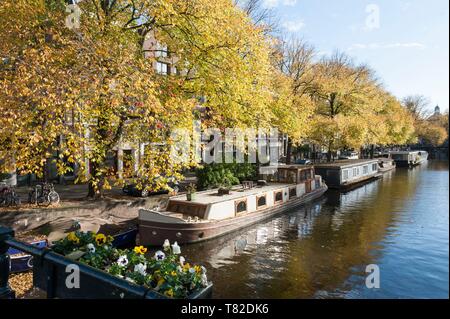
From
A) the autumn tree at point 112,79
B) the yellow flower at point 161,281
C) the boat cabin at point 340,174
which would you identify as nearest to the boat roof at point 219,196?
the autumn tree at point 112,79

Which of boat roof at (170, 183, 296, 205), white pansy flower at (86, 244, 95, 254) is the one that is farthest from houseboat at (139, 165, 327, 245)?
white pansy flower at (86, 244, 95, 254)

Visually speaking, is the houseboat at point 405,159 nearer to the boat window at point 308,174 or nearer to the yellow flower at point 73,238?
the boat window at point 308,174

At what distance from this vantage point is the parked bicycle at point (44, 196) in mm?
19031

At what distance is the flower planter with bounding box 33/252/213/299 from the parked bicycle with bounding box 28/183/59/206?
51.6ft

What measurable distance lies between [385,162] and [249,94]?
160 ft

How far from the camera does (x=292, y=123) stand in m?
32.0

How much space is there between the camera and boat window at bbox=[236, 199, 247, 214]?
72.5 feet

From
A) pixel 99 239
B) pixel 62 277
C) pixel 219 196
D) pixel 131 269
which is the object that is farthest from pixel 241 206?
pixel 62 277

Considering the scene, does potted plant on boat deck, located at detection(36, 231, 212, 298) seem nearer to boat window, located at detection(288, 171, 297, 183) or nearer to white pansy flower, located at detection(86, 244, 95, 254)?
white pansy flower, located at detection(86, 244, 95, 254)

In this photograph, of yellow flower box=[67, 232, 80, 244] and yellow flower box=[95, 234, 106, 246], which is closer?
yellow flower box=[67, 232, 80, 244]

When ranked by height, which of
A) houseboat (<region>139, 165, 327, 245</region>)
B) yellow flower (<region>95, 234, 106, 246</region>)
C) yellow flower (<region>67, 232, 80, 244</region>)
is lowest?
houseboat (<region>139, 165, 327, 245</region>)

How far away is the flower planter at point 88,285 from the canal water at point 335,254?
7.64 metres

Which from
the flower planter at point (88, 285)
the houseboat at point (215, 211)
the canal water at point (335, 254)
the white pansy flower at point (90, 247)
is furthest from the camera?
the houseboat at point (215, 211)

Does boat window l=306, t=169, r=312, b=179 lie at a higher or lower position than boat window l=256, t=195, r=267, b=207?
higher
